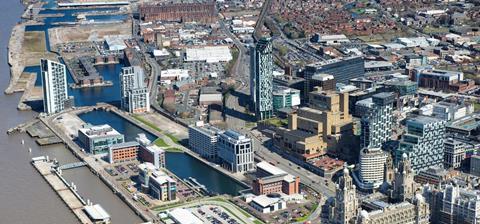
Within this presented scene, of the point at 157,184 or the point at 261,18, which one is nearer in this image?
the point at 157,184

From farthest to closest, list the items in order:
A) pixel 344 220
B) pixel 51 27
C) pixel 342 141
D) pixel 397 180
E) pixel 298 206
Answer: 1. pixel 51 27
2. pixel 342 141
3. pixel 298 206
4. pixel 397 180
5. pixel 344 220

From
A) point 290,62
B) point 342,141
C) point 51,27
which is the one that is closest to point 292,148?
point 342,141

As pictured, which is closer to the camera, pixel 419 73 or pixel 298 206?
pixel 298 206

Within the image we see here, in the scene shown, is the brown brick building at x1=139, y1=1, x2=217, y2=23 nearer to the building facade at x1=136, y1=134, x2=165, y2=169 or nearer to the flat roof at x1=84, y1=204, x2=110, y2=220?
the building facade at x1=136, y1=134, x2=165, y2=169

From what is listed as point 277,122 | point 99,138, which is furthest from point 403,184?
point 99,138

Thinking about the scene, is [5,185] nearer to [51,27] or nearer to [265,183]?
[265,183]

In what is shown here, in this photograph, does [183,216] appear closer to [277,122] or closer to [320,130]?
[320,130]
